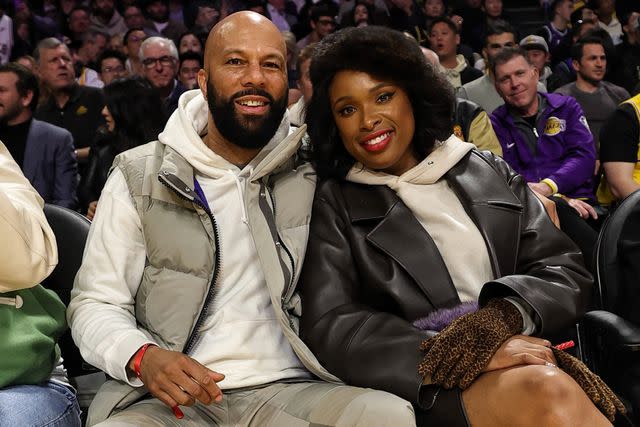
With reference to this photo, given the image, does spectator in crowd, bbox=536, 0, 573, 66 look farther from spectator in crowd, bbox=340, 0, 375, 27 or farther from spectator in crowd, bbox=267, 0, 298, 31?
spectator in crowd, bbox=267, 0, 298, 31

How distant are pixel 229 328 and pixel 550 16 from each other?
862cm

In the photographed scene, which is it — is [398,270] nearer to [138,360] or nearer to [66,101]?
[138,360]

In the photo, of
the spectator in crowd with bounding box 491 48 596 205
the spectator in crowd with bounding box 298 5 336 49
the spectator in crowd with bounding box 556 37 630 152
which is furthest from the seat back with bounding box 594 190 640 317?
the spectator in crowd with bounding box 298 5 336 49

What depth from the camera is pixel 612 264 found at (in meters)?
2.67

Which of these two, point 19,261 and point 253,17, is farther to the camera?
point 253,17

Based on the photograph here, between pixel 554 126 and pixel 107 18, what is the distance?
634 centimetres

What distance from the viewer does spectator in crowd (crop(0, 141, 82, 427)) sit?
2.10 m

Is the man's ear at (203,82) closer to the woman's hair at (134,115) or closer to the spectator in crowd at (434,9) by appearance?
the woman's hair at (134,115)

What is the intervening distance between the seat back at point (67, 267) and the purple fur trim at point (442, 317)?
3.19 ft

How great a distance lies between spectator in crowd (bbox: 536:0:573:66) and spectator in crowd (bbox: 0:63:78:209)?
5552 millimetres

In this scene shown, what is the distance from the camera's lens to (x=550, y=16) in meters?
10.2

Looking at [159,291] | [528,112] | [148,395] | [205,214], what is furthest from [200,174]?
[528,112]

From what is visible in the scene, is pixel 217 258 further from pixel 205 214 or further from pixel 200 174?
pixel 200 174

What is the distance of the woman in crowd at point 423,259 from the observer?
211 centimetres
